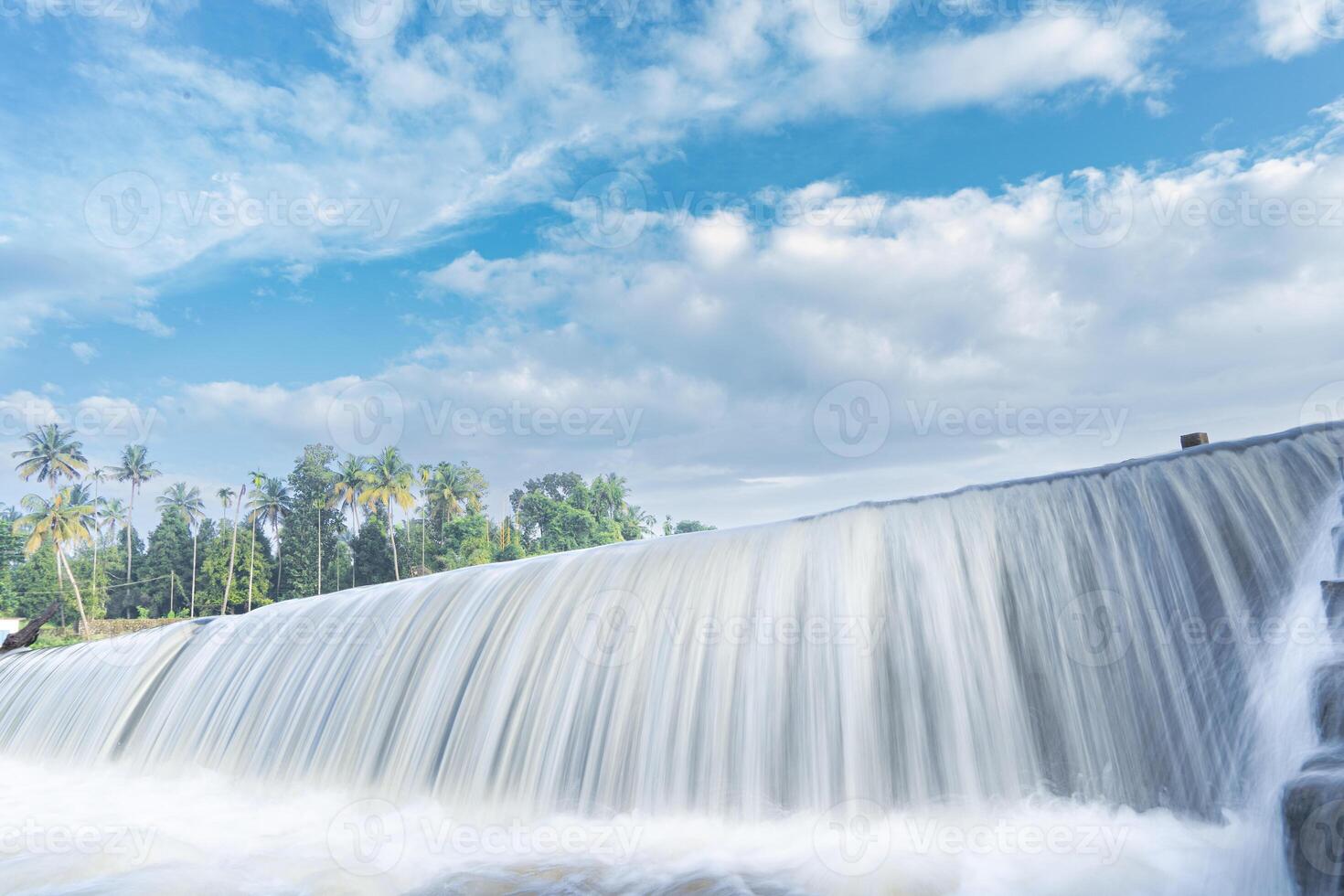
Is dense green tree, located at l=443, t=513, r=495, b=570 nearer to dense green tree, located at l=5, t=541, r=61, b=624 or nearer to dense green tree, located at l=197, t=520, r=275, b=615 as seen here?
dense green tree, located at l=197, t=520, r=275, b=615

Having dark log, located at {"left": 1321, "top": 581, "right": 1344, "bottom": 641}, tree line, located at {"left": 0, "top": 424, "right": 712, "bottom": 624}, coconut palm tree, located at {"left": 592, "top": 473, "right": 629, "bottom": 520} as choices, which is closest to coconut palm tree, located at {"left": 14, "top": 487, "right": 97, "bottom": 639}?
tree line, located at {"left": 0, "top": 424, "right": 712, "bottom": 624}

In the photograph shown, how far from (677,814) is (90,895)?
3.75 m

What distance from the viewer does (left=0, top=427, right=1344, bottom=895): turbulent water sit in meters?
4.36

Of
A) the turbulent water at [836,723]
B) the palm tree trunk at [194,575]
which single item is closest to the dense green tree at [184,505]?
the palm tree trunk at [194,575]

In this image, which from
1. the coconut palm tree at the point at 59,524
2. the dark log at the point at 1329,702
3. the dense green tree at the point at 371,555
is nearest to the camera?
the dark log at the point at 1329,702

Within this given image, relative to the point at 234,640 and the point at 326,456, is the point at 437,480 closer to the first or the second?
the point at 326,456

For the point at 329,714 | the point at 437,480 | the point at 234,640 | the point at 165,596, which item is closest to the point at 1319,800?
the point at 329,714

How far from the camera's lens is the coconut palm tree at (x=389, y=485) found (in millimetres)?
47812

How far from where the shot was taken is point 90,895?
5.07 m

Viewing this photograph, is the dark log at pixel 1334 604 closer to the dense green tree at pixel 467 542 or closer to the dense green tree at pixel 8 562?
the dense green tree at pixel 467 542

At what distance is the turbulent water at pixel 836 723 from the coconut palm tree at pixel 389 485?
41.0 m

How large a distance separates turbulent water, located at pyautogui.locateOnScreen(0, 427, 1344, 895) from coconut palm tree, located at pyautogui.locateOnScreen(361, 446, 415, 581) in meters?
41.0

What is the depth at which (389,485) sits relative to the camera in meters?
48.2

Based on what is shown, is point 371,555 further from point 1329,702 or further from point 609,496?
point 1329,702
